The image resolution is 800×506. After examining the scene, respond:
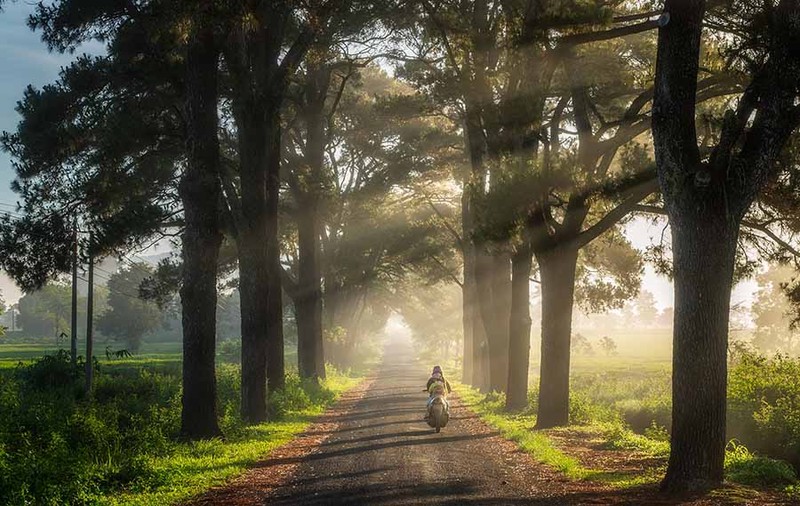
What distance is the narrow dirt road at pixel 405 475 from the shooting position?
991cm

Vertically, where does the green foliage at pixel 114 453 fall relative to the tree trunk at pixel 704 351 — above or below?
below

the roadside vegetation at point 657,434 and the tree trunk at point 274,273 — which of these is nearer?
the roadside vegetation at point 657,434

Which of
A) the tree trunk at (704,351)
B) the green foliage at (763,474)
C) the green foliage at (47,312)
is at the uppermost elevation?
the tree trunk at (704,351)

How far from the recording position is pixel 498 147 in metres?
20.4

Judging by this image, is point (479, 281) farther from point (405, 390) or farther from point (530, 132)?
point (530, 132)

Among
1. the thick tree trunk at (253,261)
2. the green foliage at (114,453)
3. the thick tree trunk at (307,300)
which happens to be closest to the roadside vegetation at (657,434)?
the green foliage at (114,453)

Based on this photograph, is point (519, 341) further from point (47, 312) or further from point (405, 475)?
point (47, 312)

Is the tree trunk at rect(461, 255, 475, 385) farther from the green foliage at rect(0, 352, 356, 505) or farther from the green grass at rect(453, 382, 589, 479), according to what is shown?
the green foliage at rect(0, 352, 356, 505)

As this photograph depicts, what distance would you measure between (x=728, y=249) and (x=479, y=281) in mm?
19460

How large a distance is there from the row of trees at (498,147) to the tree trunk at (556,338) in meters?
0.06

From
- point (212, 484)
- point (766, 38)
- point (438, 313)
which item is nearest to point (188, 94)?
point (212, 484)

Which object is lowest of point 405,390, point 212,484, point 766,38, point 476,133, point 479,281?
point 405,390

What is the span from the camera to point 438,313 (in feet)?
272

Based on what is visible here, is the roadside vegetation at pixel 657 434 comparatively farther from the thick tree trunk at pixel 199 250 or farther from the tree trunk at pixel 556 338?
the thick tree trunk at pixel 199 250
